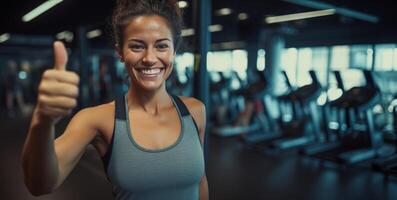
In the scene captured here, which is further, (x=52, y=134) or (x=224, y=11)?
(x=224, y=11)

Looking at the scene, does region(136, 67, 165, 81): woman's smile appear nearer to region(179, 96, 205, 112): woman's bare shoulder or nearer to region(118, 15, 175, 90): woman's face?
region(118, 15, 175, 90): woman's face

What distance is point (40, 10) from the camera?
20.0ft

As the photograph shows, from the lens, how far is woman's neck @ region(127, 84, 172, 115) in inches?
34.4

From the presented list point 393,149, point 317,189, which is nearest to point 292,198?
point 317,189

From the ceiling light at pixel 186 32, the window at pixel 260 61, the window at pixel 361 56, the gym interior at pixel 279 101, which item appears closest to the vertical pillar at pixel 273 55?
the gym interior at pixel 279 101

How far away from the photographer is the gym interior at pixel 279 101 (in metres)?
3.20

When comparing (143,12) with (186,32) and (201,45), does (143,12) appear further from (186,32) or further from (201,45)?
(201,45)

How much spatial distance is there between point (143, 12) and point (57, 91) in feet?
1.17

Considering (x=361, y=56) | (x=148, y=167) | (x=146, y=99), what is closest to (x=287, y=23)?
(x=361, y=56)

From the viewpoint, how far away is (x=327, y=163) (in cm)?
418

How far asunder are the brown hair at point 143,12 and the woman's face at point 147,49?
15mm

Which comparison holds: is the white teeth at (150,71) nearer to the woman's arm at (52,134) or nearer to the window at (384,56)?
the woman's arm at (52,134)

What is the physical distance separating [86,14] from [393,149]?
5.76 m

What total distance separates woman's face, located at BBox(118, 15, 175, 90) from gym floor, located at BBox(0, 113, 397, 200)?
1.81 m
